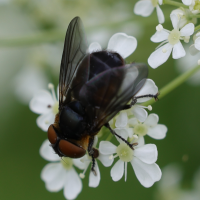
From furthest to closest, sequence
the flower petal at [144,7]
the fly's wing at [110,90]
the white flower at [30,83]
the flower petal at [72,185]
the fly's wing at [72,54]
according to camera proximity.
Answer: the white flower at [30,83] < the flower petal at [72,185] < the flower petal at [144,7] < the fly's wing at [72,54] < the fly's wing at [110,90]

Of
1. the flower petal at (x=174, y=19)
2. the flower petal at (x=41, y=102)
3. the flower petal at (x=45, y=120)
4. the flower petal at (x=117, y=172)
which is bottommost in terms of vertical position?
the flower petal at (x=117, y=172)

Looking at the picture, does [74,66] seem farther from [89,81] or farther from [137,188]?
[137,188]

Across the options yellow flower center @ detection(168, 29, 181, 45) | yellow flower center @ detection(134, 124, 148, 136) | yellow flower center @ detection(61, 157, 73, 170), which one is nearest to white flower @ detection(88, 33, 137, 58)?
yellow flower center @ detection(168, 29, 181, 45)

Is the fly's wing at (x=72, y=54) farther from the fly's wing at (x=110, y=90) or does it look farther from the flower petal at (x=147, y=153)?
the flower petal at (x=147, y=153)

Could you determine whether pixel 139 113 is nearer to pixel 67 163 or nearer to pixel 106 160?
pixel 106 160

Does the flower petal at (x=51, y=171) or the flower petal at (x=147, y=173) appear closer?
→ the flower petal at (x=147, y=173)

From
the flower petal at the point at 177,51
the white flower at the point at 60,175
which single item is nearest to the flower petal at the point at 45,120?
the white flower at the point at 60,175

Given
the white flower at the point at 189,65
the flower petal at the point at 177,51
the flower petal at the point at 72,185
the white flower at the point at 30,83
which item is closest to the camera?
the flower petal at the point at 177,51
